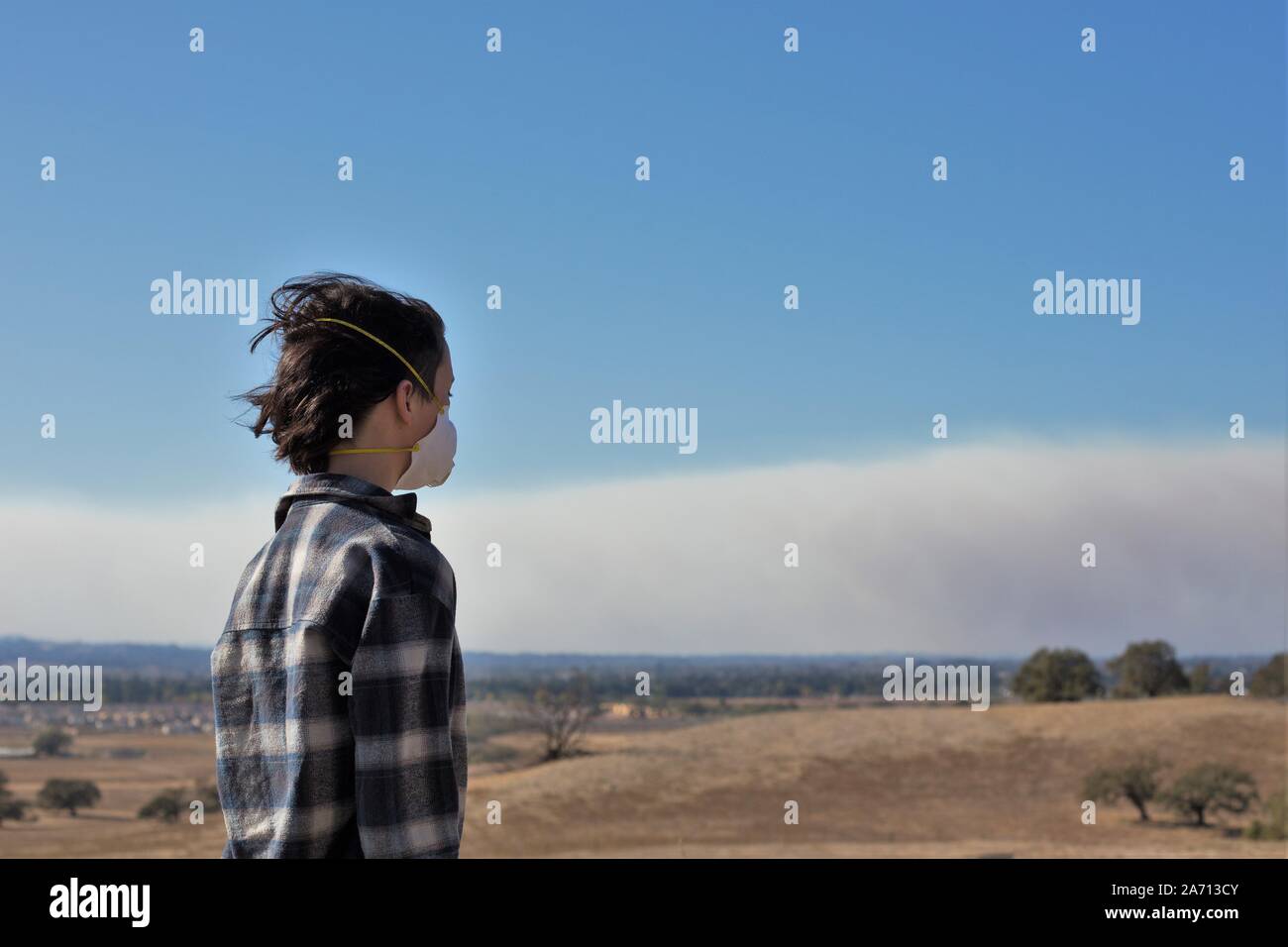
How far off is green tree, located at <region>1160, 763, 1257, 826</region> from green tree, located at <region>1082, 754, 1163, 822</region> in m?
0.58

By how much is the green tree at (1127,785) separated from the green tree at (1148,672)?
15.8 metres

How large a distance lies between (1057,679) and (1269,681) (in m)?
7.30

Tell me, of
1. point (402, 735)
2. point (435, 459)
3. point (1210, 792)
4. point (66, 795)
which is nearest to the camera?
point (402, 735)

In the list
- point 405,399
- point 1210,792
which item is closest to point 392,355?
point 405,399

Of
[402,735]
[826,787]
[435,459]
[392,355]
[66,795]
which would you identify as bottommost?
[66,795]

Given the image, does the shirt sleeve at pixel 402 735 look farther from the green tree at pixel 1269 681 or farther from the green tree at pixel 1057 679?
the green tree at pixel 1057 679

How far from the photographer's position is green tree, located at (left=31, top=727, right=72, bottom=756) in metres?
46.4

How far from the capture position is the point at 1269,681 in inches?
1734

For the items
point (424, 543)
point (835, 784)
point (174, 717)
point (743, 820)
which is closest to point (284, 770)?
point (424, 543)

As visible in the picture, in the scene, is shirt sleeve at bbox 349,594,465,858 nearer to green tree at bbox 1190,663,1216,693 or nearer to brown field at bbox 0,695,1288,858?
brown field at bbox 0,695,1288,858

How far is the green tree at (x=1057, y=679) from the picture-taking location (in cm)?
4691

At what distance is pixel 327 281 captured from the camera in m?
2.30

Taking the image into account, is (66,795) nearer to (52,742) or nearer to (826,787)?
(52,742)
